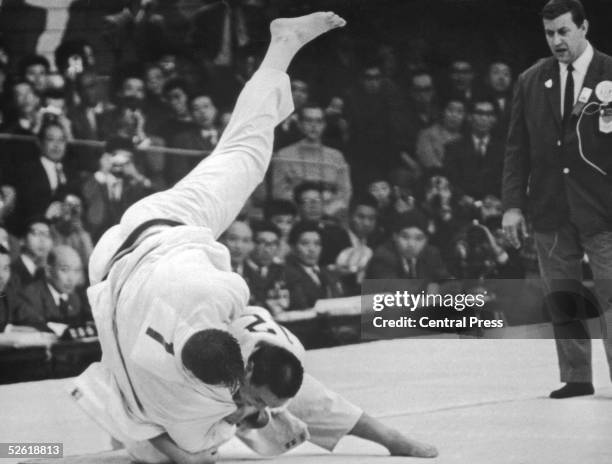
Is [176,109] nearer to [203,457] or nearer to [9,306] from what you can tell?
[9,306]

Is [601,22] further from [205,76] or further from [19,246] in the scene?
[19,246]

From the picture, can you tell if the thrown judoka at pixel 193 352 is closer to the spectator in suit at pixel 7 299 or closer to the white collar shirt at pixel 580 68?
the spectator in suit at pixel 7 299

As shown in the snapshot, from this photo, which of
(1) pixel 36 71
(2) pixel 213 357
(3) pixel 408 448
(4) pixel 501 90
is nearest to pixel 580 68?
(4) pixel 501 90

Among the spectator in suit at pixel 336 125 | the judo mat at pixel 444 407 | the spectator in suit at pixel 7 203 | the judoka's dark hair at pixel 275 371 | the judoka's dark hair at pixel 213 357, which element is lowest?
the judo mat at pixel 444 407

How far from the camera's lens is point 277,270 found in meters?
3.29

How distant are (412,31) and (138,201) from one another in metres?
0.94

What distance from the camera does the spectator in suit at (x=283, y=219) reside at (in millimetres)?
3295

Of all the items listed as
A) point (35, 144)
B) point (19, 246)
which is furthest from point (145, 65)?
point (19, 246)

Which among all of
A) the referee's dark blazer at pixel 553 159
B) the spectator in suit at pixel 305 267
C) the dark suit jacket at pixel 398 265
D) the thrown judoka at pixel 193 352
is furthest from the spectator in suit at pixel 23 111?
the referee's dark blazer at pixel 553 159

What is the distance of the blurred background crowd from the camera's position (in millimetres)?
3186

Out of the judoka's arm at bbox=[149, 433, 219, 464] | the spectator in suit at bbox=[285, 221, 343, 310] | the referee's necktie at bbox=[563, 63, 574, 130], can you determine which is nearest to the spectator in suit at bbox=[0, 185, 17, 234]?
the spectator in suit at bbox=[285, 221, 343, 310]

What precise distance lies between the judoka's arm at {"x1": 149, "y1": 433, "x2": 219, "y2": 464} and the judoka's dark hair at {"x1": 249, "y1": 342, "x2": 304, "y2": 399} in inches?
11.2

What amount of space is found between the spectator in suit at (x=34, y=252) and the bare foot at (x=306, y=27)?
35.9 inches

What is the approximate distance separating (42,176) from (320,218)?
85 centimetres
